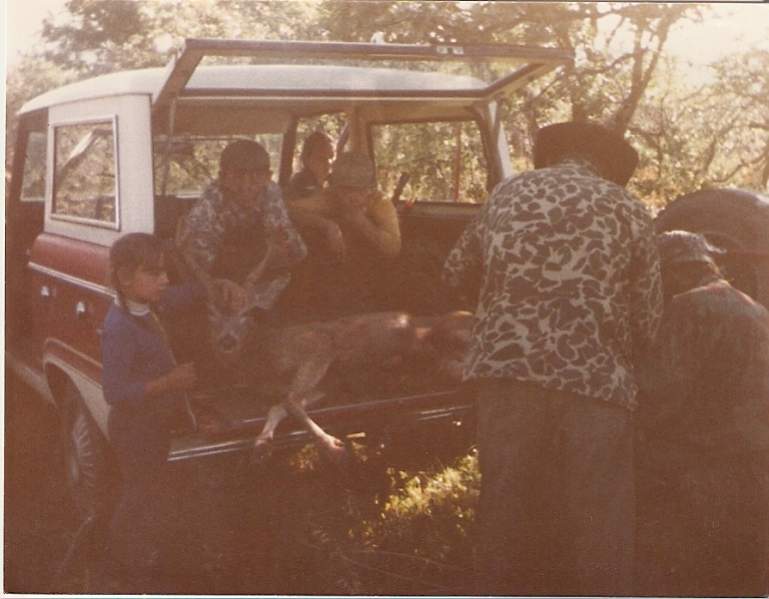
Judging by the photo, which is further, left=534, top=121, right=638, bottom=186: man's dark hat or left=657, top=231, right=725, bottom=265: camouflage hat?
left=657, top=231, right=725, bottom=265: camouflage hat

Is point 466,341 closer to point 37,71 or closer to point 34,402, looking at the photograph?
point 34,402

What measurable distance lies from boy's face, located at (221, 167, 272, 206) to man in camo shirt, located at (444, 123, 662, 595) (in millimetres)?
852

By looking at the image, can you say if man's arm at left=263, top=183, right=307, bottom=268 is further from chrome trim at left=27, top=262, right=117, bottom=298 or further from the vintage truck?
chrome trim at left=27, top=262, right=117, bottom=298

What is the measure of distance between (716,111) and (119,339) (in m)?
2.20

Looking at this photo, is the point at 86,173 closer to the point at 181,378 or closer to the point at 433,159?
the point at 181,378

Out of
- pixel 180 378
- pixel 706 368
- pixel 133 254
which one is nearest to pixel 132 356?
pixel 180 378

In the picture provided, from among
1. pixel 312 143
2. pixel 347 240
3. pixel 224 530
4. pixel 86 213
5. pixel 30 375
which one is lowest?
pixel 224 530

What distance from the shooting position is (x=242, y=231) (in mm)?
3270

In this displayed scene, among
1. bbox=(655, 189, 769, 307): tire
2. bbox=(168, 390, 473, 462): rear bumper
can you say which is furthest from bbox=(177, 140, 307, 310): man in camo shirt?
bbox=(655, 189, 769, 307): tire

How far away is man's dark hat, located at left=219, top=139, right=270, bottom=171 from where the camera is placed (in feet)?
10.9

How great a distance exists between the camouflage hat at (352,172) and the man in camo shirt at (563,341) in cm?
90

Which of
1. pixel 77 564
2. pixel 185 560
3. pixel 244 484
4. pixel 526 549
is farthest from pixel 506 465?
pixel 77 564

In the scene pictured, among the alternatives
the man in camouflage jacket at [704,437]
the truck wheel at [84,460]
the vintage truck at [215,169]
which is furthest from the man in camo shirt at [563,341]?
the truck wheel at [84,460]

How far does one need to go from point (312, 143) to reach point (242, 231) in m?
0.77
